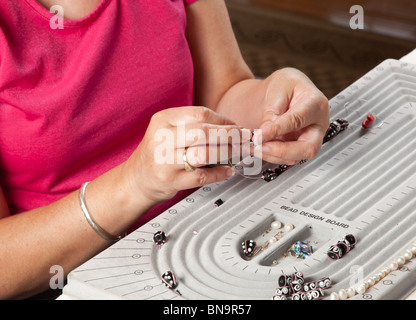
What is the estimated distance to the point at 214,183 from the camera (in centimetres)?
101

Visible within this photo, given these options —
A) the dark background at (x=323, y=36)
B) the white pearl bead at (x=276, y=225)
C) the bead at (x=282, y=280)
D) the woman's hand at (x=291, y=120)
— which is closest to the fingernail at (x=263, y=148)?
the woman's hand at (x=291, y=120)

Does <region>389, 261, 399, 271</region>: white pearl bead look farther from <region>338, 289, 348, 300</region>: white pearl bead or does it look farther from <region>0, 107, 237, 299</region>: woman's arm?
<region>0, 107, 237, 299</region>: woman's arm

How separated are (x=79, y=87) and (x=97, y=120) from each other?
7 cm

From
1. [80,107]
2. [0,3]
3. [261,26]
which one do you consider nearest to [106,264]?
[80,107]

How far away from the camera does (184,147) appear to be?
2.91 ft

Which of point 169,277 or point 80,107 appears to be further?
point 80,107

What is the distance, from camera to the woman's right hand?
0.88m

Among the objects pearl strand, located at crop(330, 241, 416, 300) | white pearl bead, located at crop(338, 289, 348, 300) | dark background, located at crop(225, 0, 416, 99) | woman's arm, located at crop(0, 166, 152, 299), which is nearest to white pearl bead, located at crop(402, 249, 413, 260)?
pearl strand, located at crop(330, 241, 416, 300)

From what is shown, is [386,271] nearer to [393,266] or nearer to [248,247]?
[393,266]

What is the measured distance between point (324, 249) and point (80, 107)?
50 centimetres

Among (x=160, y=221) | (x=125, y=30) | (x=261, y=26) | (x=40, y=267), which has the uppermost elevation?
(x=125, y=30)

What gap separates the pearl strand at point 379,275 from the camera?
0.79 meters
